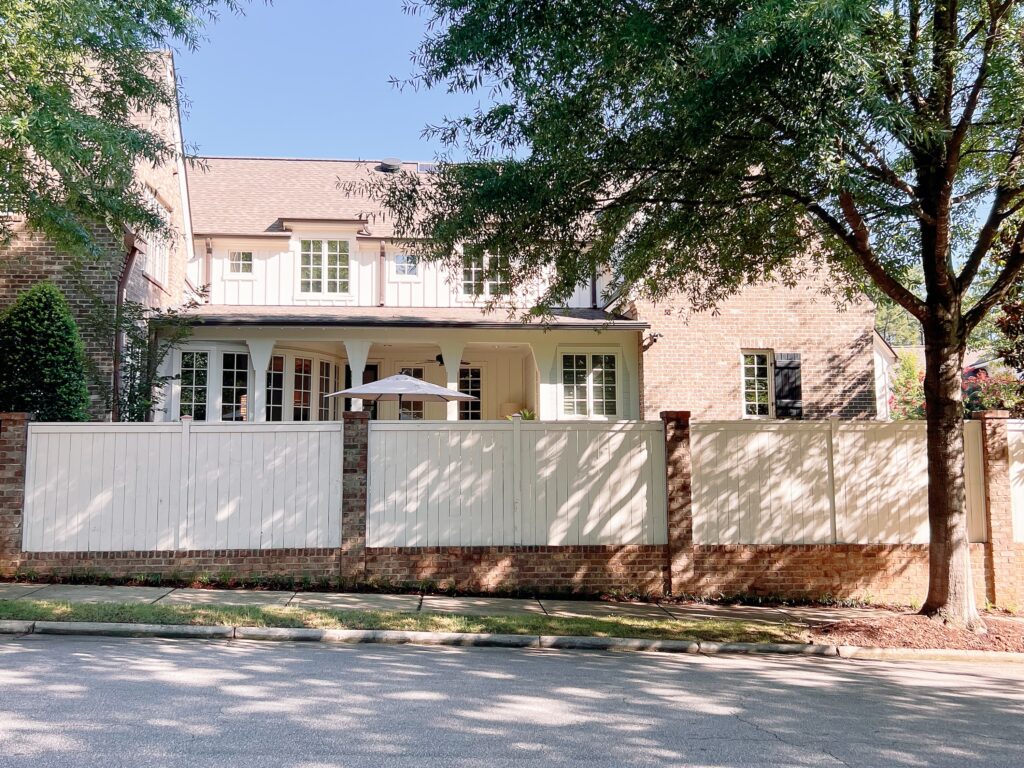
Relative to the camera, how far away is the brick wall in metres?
16.7

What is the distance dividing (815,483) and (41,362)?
10.8 meters

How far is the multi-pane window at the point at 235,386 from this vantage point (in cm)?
1656

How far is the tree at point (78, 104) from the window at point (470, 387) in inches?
377

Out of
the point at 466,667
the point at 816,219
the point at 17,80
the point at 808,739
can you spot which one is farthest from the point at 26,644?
the point at 816,219

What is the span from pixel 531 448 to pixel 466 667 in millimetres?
3981

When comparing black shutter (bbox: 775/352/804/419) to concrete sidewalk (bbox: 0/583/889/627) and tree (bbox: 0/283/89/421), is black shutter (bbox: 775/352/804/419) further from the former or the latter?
tree (bbox: 0/283/89/421)

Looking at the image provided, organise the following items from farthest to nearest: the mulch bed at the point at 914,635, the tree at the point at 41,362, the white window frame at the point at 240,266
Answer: the white window frame at the point at 240,266 < the tree at the point at 41,362 < the mulch bed at the point at 914,635

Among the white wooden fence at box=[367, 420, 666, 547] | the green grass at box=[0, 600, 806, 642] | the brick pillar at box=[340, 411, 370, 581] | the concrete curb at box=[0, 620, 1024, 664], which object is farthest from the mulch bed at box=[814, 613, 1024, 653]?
the brick pillar at box=[340, 411, 370, 581]

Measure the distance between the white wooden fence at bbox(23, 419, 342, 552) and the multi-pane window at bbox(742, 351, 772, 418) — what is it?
9.90 m

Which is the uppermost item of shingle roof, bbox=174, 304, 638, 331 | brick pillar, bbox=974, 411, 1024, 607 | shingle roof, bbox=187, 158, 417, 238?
shingle roof, bbox=187, 158, 417, 238

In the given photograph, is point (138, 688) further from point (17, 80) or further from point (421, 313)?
point (421, 313)

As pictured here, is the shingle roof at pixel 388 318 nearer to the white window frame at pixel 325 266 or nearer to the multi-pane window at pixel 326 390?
the white window frame at pixel 325 266

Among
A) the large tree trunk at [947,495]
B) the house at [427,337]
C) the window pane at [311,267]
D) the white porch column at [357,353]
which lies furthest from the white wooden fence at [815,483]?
the window pane at [311,267]

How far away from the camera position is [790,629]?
883 centimetres
